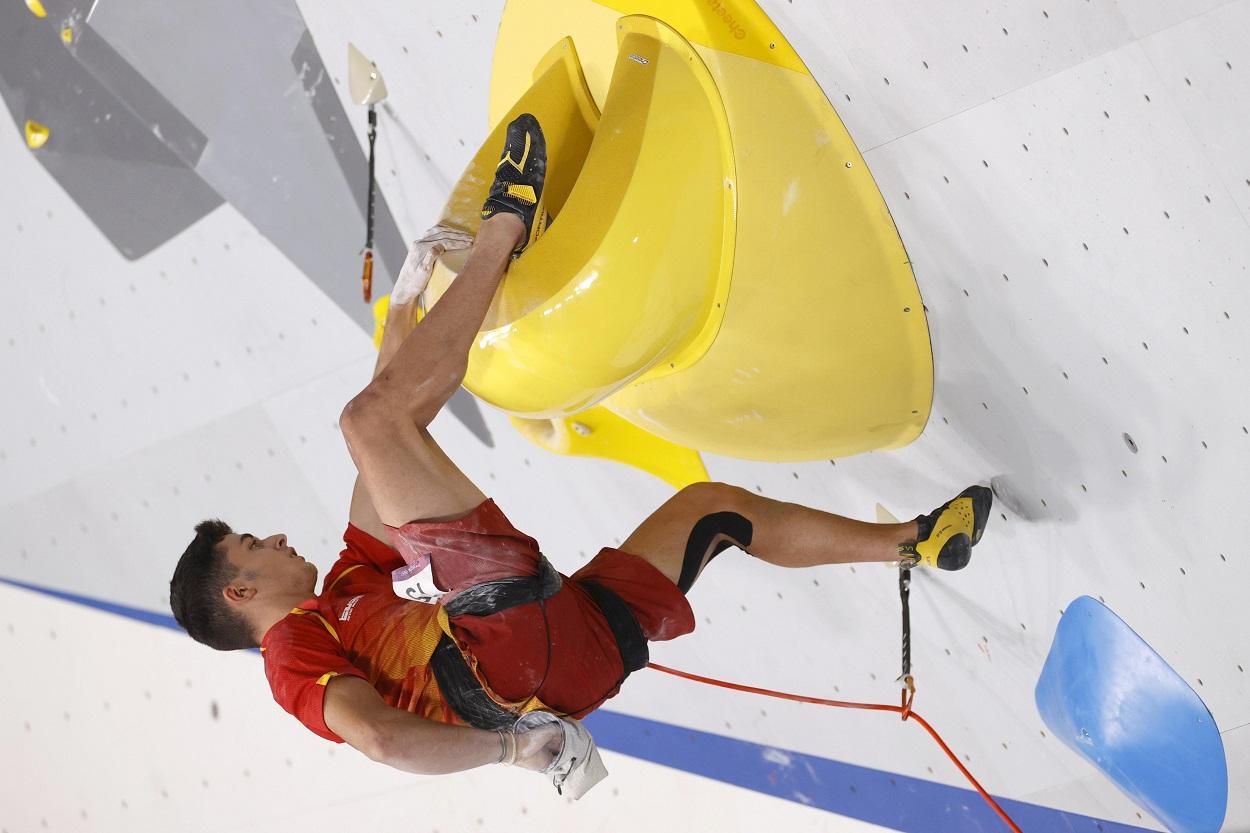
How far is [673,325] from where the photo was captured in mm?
1560

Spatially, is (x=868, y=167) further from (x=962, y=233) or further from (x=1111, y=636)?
(x=1111, y=636)

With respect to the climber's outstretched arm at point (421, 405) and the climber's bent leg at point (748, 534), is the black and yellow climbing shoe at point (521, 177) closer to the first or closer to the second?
the climber's outstretched arm at point (421, 405)

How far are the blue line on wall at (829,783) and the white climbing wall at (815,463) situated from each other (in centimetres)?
3

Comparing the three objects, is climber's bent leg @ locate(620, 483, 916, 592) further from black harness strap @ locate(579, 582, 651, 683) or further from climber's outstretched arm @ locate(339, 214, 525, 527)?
climber's outstretched arm @ locate(339, 214, 525, 527)

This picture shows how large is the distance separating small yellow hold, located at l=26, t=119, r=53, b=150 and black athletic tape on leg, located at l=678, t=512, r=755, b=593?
2242 mm

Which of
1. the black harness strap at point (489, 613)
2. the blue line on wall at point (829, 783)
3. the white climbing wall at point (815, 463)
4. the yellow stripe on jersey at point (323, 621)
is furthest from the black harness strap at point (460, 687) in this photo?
the blue line on wall at point (829, 783)

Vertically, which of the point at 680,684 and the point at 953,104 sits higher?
the point at 953,104

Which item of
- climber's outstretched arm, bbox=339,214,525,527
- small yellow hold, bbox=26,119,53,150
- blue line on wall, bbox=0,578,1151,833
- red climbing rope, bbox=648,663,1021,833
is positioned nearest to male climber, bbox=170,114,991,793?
climber's outstretched arm, bbox=339,214,525,527

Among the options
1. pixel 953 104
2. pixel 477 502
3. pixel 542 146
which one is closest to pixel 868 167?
pixel 953 104

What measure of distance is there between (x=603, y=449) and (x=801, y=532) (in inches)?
25.0

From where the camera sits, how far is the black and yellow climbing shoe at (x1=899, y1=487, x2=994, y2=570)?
1683 mm

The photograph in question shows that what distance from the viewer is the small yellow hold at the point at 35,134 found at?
2.96 metres

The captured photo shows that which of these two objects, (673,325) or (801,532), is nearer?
(673,325)

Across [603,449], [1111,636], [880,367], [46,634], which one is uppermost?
[880,367]
